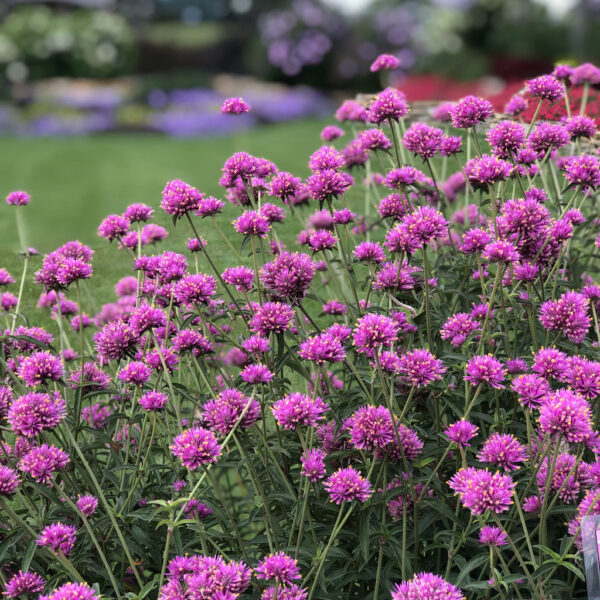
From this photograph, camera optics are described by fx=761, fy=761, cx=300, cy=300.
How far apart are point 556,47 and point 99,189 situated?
16967 mm

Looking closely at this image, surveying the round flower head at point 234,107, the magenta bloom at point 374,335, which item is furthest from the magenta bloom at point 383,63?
the magenta bloom at point 374,335

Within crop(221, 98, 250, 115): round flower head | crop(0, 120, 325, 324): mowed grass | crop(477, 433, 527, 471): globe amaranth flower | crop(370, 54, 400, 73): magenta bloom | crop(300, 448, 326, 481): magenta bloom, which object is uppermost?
crop(370, 54, 400, 73): magenta bloom

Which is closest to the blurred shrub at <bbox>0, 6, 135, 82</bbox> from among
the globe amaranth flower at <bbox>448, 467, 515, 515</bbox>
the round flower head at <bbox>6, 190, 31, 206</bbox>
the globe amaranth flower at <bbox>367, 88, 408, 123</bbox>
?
the round flower head at <bbox>6, 190, 31, 206</bbox>

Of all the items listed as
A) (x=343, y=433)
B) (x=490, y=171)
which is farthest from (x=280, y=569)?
(x=490, y=171)

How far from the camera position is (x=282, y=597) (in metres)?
1.46

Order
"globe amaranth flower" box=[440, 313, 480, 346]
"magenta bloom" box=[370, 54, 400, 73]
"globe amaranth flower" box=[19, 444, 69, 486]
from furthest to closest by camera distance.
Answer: "magenta bloom" box=[370, 54, 400, 73], "globe amaranth flower" box=[440, 313, 480, 346], "globe amaranth flower" box=[19, 444, 69, 486]

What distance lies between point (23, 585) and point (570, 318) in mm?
1349

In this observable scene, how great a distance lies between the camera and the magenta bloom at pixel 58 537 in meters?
1.63

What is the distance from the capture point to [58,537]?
1.66 meters

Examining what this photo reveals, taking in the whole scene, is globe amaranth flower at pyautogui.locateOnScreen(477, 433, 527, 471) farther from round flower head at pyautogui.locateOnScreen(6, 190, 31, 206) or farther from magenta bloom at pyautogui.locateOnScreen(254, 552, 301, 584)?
round flower head at pyautogui.locateOnScreen(6, 190, 31, 206)

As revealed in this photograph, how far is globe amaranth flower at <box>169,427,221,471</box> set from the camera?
1.50m

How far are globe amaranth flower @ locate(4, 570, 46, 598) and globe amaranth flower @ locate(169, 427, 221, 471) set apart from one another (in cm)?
46

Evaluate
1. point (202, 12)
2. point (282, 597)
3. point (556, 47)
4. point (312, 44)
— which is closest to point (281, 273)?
point (282, 597)

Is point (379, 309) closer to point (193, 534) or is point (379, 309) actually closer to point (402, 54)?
point (193, 534)
